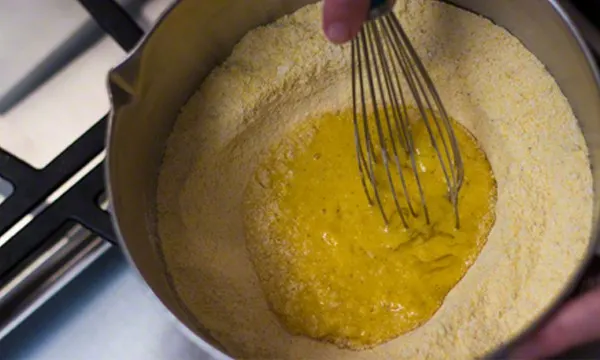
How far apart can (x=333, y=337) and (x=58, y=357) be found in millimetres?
292

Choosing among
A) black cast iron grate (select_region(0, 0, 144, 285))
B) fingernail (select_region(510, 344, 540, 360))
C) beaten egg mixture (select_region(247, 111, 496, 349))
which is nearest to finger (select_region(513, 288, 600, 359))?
fingernail (select_region(510, 344, 540, 360))

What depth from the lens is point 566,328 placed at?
1.75 ft

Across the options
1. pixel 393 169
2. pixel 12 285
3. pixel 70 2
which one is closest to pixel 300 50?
pixel 393 169

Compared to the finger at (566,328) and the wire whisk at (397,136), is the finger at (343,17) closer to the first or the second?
the wire whisk at (397,136)

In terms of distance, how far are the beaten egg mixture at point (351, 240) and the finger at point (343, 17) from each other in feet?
0.80

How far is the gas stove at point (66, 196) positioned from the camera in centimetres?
69

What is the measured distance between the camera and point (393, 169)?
0.78 m

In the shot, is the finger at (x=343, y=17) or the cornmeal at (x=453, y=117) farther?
the cornmeal at (x=453, y=117)

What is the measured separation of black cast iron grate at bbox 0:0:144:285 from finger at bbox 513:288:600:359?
40 cm

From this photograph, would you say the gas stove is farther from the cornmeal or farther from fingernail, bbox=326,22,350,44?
fingernail, bbox=326,22,350,44

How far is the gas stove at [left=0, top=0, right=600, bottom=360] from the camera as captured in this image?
0.69 m

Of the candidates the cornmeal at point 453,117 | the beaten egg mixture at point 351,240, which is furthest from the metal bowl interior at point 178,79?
the beaten egg mixture at point 351,240

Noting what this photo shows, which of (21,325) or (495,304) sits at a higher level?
(21,325)

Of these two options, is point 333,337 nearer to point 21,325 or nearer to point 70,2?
point 21,325
